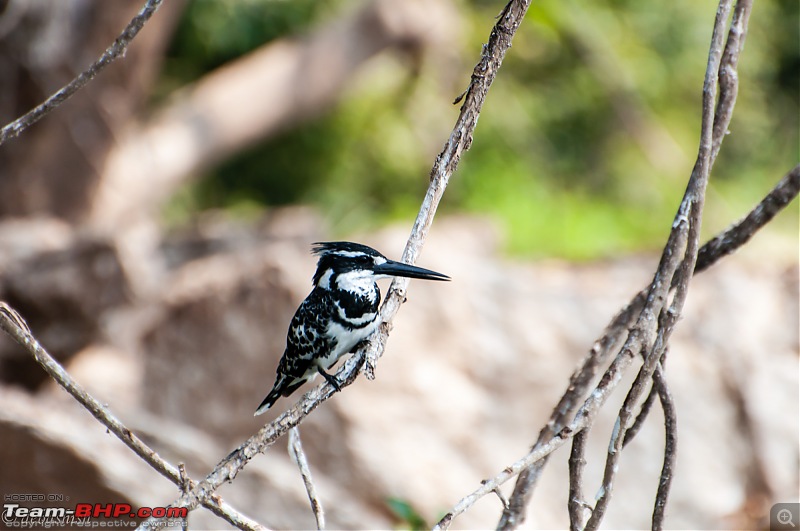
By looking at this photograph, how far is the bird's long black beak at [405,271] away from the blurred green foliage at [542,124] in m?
4.52

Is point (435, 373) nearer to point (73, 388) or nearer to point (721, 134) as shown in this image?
point (721, 134)

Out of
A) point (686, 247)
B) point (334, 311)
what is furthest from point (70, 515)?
point (686, 247)

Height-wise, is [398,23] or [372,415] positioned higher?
[398,23]

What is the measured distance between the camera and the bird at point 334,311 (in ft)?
8.02

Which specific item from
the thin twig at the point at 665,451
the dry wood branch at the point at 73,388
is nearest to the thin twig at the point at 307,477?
the dry wood branch at the point at 73,388

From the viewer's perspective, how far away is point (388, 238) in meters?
4.82

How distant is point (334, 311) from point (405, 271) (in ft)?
1.92

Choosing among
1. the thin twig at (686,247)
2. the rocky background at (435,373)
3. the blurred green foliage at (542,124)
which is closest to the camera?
the thin twig at (686,247)

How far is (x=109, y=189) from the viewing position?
5.94 meters

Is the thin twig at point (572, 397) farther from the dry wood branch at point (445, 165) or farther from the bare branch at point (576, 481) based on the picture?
the dry wood branch at point (445, 165)

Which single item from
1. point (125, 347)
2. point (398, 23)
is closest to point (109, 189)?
point (125, 347)

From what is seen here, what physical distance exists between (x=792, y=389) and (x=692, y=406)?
1.64ft

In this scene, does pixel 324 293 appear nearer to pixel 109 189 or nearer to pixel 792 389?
pixel 792 389

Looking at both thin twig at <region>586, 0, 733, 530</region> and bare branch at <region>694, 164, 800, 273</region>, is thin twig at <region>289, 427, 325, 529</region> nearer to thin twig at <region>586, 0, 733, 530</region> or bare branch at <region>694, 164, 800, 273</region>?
thin twig at <region>586, 0, 733, 530</region>
